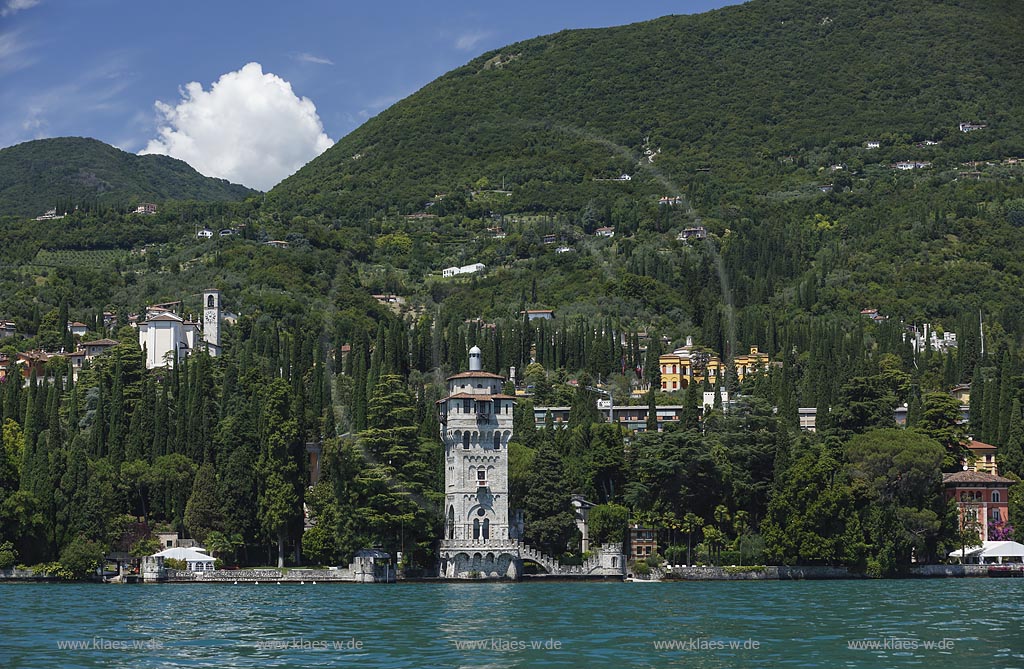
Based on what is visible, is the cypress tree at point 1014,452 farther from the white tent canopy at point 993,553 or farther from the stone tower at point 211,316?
the stone tower at point 211,316

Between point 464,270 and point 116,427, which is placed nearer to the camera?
point 116,427

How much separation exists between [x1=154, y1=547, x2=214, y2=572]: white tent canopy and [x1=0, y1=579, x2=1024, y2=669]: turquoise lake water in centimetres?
673

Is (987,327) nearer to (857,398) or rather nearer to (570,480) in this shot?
(857,398)

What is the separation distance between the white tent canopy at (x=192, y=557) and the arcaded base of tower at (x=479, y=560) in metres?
12.2

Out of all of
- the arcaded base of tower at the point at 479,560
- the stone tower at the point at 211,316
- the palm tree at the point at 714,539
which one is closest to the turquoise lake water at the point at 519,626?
the arcaded base of tower at the point at 479,560

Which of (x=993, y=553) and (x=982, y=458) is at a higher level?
(x=982, y=458)

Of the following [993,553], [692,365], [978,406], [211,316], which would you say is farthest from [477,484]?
[211,316]

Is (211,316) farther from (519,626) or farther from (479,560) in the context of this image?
(519,626)

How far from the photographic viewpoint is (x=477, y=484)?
8994cm

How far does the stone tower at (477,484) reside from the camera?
87500 millimetres

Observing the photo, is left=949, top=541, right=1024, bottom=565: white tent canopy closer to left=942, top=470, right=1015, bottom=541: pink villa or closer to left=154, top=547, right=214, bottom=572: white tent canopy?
left=942, top=470, right=1015, bottom=541: pink villa

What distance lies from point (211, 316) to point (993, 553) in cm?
7480

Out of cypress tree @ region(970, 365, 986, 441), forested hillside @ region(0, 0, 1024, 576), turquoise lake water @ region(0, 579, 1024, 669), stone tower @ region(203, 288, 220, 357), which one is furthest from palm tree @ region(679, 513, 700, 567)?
stone tower @ region(203, 288, 220, 357)

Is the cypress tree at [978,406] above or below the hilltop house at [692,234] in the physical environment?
below
